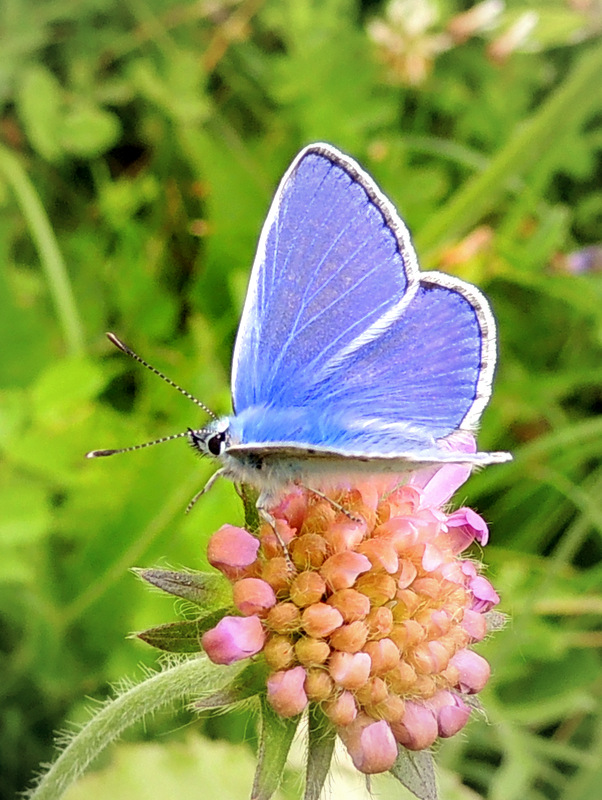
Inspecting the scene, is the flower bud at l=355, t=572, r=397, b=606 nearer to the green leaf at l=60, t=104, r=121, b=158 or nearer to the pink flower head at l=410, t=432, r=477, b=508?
the pink flower head at l=410, t=432, r=477, b=508

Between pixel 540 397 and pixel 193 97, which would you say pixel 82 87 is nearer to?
pixel 193 97

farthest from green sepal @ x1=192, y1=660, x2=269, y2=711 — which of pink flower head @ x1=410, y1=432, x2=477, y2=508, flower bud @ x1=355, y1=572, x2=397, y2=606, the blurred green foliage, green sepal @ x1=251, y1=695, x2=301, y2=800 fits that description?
the blurred green foliage

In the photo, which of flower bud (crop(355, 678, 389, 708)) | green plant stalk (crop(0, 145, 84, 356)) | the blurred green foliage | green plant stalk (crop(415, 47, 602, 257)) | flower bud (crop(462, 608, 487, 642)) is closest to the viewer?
flower bud (crop(355, 678, 389, 708))

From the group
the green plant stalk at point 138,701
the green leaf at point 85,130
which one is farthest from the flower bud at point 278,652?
the green leaf at point 85,130

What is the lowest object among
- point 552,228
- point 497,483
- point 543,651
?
point 543,651

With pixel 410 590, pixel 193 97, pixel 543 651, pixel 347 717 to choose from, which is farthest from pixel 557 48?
pixel 347 717

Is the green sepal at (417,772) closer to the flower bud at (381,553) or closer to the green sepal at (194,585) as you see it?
the flower bud at (381,553)
